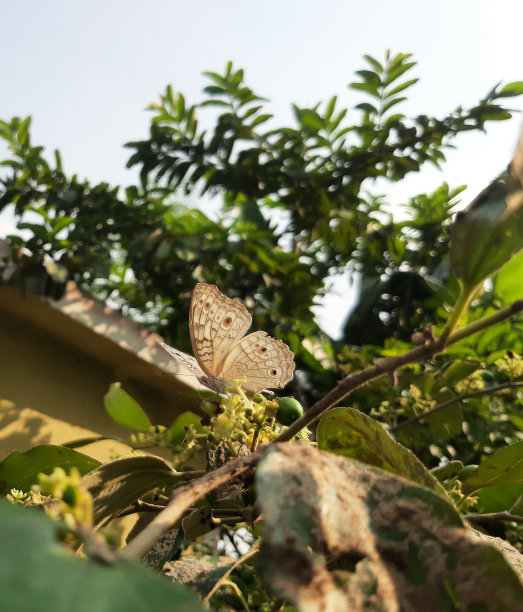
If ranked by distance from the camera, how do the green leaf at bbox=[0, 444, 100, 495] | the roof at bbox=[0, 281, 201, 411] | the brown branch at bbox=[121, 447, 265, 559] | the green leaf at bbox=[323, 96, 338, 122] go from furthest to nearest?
the green leaf at bbox=[323, 96, 338, 122]
the roof at bbox=[0, 281, 201, 411]
the green leaf at bbox=[0, 444, 100, 495]
the brown branch at bbox=[121, 447, 265, 559]

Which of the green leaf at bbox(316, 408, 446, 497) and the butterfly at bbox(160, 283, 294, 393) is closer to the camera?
the green leaf at bbox(316, 408, 446, 497)

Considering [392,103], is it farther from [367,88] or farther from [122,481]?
[122,481]

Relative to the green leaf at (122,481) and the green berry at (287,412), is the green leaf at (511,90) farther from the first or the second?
the green leaf at (122,481)

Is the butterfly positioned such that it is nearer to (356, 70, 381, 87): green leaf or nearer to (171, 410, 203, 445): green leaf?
(171, 410, 203, 445): green leaf

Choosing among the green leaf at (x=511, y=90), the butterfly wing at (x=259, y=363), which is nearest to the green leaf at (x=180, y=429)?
the butterfly wing at (x=259, y=363)

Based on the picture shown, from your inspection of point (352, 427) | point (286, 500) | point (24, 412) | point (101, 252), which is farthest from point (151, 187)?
point (286, 500)

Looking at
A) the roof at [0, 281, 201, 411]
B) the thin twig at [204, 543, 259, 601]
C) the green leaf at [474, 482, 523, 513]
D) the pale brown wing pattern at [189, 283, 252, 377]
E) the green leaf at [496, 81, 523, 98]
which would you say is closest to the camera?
the thin twig at [204, 543, 259, 601]

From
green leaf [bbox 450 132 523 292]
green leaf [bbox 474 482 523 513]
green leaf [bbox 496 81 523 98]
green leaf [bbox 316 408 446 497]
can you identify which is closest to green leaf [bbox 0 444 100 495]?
green leaf [bbox 316 408 446 497]
